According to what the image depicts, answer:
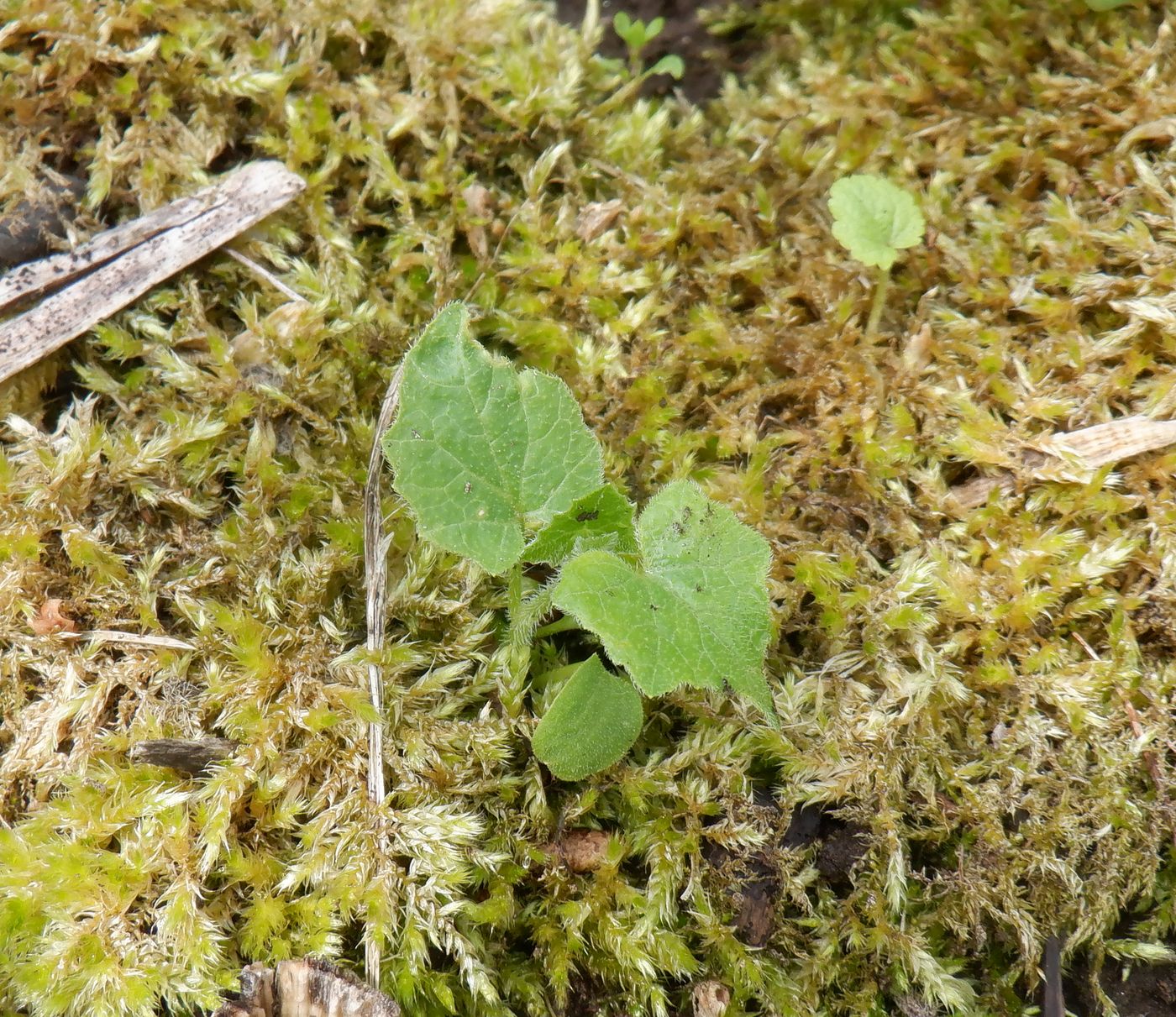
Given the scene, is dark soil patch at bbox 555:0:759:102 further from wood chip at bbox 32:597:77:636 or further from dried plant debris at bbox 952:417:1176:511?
wood chip at bbox 32:597:77:636

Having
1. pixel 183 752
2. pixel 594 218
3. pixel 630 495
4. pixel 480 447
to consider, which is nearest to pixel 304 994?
pixel 183 752

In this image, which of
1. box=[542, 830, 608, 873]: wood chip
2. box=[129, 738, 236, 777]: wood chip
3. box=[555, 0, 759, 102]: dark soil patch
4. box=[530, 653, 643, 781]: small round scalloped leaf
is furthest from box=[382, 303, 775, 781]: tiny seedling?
box=[555, 0, 759, 102]: dark soil patch

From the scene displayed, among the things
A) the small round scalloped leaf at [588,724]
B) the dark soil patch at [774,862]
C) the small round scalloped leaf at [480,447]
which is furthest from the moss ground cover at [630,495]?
the small round scalloped leaf at [480,447]

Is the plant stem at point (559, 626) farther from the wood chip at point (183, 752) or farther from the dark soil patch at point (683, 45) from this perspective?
the dark soil patch at point (683, 45)

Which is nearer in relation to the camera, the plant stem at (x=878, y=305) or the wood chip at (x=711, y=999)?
the wood chip at (x=711, y=999)

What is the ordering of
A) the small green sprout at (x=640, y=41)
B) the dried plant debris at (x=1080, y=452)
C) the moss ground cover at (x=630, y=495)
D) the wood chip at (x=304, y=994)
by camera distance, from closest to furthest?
the wood chip at (x=304, y=994), the moss ground cover at (x=630, y=495), the dried plant debris at (x=1080, y=452), the small green sprout at (x=640, y=41)

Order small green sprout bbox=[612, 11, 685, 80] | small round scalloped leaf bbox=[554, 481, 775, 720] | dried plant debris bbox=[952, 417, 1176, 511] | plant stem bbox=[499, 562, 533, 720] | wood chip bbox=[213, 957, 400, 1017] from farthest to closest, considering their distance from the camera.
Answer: small green sprout bbox=[612, 11, 685, 80] → dried plant debris bbox=[952, 417, 1176, 511] → plant stem bbox=[499, 562, 533, 720] → small round scalloped leaf bbox=[554, 481, 775, 720] → wood chip bbox=[213, 957, 400, 1017]
